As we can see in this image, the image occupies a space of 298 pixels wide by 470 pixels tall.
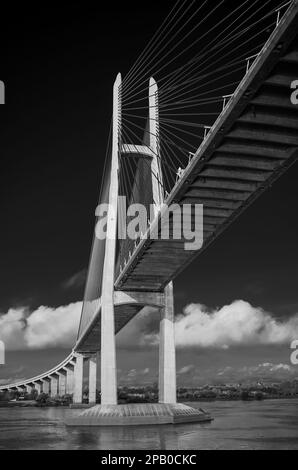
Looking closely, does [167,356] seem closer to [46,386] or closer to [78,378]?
[78,378]

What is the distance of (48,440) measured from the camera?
82.3 feet

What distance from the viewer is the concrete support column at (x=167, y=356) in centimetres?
3212

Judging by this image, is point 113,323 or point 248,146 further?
point 113,323

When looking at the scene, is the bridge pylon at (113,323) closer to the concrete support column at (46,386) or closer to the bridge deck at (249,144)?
the bridge deck at (249,144)

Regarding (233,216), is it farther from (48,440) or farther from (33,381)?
(33,381)

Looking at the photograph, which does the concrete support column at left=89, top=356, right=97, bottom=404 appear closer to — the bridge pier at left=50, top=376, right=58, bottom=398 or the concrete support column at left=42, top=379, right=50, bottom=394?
the bridge pier at left=50, top=376, right=58, bottom=398
